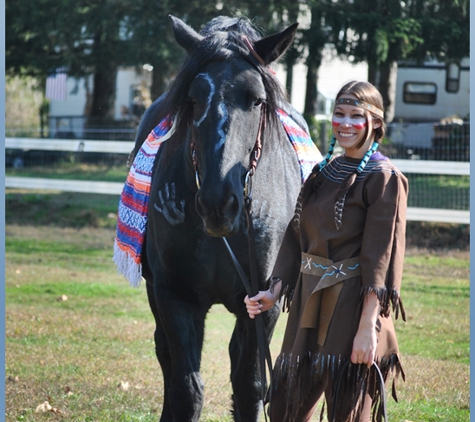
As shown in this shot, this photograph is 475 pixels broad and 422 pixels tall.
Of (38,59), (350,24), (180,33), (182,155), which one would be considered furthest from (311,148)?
(38,59)

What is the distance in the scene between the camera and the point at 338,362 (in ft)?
8.15

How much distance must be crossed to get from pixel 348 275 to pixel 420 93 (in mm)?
19399

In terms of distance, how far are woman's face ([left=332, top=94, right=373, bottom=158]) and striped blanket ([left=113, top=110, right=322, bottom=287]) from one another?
1.04 meters

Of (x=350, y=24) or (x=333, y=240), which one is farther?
(x=350, y=24)

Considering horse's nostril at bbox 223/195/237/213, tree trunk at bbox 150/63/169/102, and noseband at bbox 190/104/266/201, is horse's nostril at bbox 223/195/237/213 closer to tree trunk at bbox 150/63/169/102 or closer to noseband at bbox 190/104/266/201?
noseband at bbox 190/104/266/201

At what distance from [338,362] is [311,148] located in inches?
73.9

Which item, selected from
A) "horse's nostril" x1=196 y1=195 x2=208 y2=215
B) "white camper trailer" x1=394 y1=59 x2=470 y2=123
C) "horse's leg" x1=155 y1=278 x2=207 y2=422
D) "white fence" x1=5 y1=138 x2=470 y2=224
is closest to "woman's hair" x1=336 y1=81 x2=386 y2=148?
"horse's nostril" x1=196 y1=195 x2=208 y2=215

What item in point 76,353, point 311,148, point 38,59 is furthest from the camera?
point 38,59

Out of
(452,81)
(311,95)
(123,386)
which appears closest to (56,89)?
(311,95)

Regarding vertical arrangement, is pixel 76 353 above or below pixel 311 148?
below

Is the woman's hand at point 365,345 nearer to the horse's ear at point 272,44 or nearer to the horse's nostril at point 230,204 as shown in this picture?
the horse's nostril at point 230,204

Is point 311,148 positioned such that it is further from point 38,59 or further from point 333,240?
point 38,59

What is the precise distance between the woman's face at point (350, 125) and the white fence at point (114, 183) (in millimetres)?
6655

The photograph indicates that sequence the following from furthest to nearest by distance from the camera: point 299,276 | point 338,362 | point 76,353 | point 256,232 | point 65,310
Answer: point 65,310 → point 76,353 → point 256,232 → point 299,276 → point 338,362
